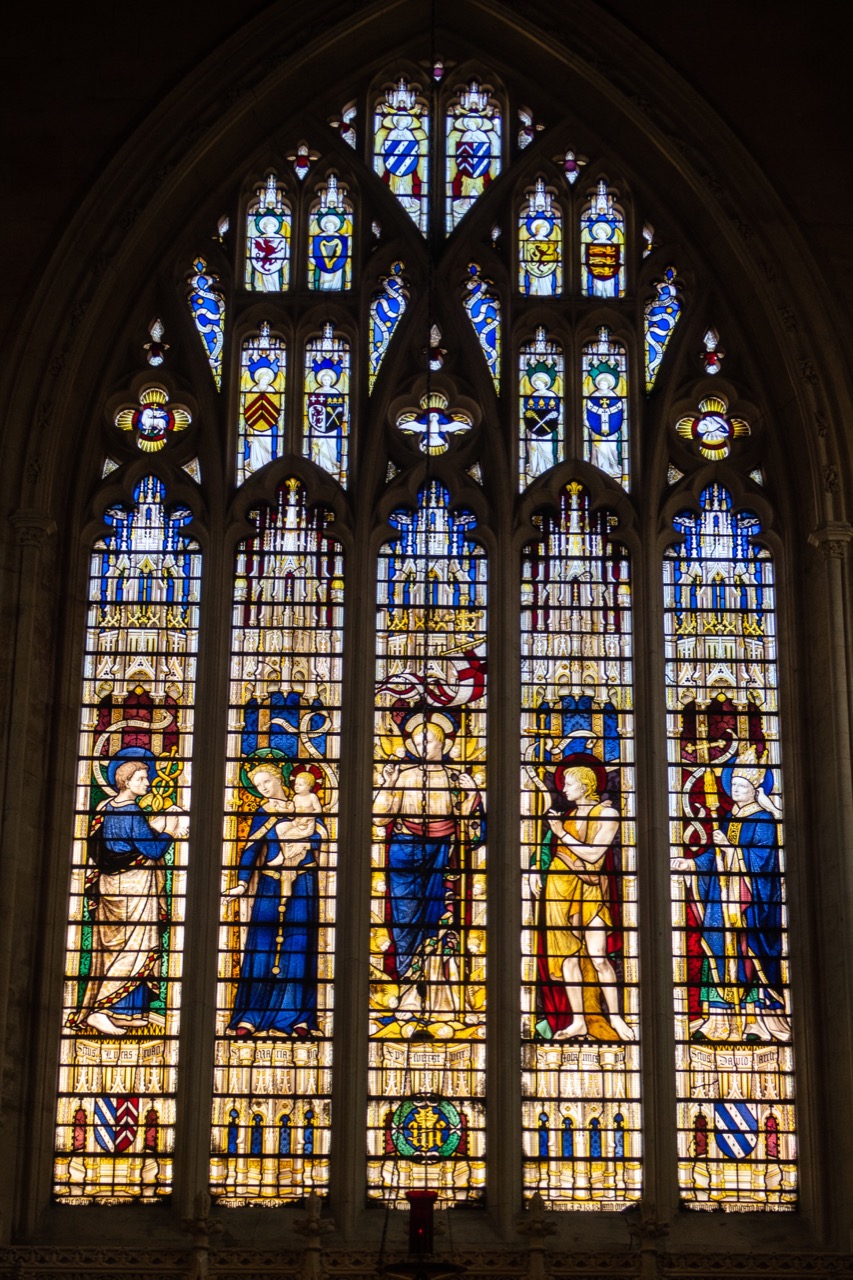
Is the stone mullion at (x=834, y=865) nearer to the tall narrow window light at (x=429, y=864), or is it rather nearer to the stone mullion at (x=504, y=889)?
the stone mullion at (x=504, y=889)

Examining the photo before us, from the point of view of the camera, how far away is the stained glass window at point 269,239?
689 inches

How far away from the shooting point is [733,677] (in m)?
16.5

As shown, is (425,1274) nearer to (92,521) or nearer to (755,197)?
(92,521)

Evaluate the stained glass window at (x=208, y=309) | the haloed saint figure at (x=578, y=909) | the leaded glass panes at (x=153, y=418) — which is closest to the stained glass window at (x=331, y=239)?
the stained glass window at (x=208, y=309)

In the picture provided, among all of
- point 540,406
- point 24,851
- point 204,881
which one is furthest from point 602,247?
point 24,851

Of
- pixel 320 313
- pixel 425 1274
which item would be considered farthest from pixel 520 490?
pixel 425 1274

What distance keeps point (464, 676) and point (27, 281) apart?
4095 millimetres

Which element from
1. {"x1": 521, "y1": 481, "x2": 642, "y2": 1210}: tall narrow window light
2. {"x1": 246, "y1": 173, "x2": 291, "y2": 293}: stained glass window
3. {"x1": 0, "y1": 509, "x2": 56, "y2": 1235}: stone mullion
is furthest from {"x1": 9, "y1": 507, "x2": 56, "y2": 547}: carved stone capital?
{"x1": 521, "y1": 481, "x2": 642, "y2": 1210}: tall narrow window light

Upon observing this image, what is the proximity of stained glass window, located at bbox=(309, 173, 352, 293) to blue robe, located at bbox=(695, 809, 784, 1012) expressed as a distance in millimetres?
4975

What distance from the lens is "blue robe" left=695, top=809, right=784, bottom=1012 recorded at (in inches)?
614

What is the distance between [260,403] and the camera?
1717cm

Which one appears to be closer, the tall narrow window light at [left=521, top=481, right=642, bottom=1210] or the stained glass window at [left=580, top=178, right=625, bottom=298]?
the tall narrow window light at [left=521, top=481, right=642, bottom=1210]

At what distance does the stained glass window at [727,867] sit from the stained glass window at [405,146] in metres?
3.21

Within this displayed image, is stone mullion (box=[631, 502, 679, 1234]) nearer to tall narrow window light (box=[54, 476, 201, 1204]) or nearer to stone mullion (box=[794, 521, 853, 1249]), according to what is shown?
stone mullion (box=[794, 521, 853, 1249])
